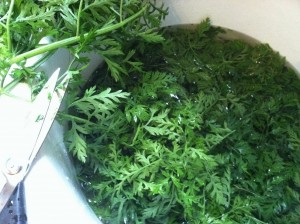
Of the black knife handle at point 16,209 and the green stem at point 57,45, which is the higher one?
the green stem at point 57,45

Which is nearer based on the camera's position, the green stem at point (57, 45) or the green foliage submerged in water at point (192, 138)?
the green stem at point (57, 45)

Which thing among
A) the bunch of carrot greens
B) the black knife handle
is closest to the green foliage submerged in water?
the bunch of carrot greens

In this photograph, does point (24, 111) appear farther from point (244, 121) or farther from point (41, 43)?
point (244, 121)

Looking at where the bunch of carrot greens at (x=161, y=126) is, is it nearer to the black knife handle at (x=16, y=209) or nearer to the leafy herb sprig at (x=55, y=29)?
the leafy herb sprig at (x=55, y=29)

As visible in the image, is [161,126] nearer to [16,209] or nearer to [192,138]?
[192,138]

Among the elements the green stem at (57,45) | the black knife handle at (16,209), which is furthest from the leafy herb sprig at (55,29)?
the black knife handle at (16,209)

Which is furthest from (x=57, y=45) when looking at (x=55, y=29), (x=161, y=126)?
(x=161, y=126)

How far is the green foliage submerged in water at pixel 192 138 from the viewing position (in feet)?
2.54

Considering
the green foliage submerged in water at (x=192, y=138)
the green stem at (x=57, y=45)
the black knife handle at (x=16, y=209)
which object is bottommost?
the black knife handle at (x=16, y=209)

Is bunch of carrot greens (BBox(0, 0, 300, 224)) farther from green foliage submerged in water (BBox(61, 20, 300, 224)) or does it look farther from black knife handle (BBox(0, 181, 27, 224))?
black knife handle (BBox(0, 181, 27, 224))

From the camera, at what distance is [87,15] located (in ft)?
2.41

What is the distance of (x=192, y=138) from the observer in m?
0.82

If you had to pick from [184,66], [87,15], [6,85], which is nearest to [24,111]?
[6,85]

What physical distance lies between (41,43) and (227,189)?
0.42 metres
